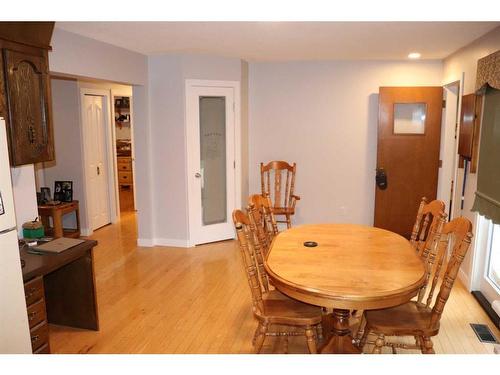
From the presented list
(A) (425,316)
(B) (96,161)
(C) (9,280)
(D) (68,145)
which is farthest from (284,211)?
(C) (9,280)

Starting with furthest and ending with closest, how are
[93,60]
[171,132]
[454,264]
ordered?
[171,132] < [93,60] < [454,264]

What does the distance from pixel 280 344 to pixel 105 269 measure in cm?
236

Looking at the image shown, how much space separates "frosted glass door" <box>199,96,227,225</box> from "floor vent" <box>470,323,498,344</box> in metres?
3.08

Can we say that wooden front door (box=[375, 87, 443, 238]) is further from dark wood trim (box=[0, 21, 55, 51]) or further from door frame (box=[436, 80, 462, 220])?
dark wood trim (box=[0, 21, 55, 51])

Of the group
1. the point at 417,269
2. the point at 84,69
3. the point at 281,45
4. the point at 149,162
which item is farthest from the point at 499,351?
the point at 149,162

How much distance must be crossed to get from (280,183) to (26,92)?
3483mm

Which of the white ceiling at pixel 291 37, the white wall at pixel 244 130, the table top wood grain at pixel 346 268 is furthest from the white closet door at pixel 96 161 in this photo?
the table top wood grain at pixel 346 268

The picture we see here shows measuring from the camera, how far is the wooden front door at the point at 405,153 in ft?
16.3

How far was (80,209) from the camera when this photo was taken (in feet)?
18.6

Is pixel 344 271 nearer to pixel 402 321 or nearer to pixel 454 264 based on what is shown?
pixel 402 321

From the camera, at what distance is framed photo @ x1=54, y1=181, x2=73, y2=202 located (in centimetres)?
543

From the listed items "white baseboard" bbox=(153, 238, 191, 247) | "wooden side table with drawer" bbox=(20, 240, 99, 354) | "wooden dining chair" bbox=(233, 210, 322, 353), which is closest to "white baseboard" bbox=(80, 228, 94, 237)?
"white baseboard" bbox=(153, 238, 191, 247)

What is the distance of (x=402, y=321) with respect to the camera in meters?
2.31

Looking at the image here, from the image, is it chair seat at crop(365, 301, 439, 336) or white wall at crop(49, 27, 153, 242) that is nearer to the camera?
chair seat at crop(365, 301, 439, 336)
